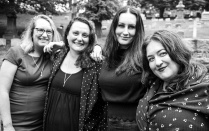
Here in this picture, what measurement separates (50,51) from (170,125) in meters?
1.78

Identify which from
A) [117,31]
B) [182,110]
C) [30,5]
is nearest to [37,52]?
[117,31]

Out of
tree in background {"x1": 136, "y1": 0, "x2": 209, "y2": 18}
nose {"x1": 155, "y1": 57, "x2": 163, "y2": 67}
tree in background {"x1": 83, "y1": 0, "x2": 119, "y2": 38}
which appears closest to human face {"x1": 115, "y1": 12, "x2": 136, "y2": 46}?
nose {"x1": 155, "y1": 57, "x2": 163, "y2": 67}

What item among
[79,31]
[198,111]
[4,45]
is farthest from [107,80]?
[4,45]

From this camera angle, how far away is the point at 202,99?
193cm

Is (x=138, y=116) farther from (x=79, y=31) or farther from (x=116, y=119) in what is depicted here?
(x=79, y=31)

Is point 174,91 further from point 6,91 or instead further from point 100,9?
point 100,9

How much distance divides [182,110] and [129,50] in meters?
1.07

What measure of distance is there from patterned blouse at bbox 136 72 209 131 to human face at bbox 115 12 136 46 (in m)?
0.84

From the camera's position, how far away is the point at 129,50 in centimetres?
281

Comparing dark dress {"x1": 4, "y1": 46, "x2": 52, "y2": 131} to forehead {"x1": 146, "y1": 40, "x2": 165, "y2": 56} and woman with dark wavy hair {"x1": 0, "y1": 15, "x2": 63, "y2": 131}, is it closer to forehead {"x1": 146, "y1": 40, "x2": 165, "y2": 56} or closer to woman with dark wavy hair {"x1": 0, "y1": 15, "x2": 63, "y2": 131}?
woman with dark wavy hair {"x1": 0, "y1": 15, "x2": 63, "y2": 131}

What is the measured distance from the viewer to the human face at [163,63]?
6.87ft

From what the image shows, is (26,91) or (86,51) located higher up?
(86,51)

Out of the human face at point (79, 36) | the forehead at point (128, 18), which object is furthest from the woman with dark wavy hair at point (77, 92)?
the forehead at point (128, 18)

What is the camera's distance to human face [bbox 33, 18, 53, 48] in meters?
3.01
